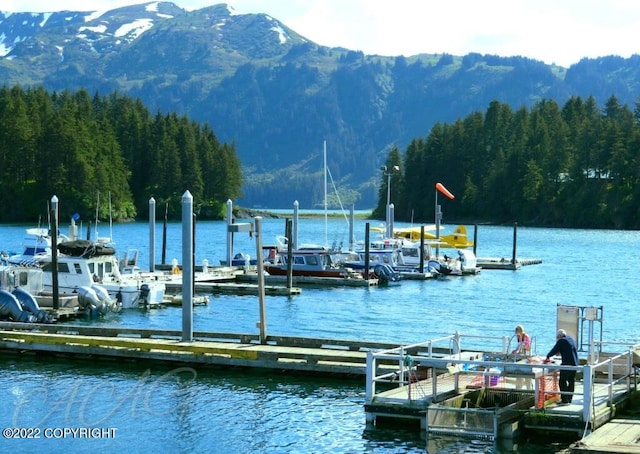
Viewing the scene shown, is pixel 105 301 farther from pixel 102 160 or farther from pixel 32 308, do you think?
pixel 102 160

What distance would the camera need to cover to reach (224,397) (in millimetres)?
29688

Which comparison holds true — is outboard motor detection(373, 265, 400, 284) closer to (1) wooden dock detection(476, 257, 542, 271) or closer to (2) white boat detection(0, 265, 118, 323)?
(1) wooden dock detection(476, 257, 542, 271)

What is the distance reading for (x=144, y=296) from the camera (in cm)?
5128

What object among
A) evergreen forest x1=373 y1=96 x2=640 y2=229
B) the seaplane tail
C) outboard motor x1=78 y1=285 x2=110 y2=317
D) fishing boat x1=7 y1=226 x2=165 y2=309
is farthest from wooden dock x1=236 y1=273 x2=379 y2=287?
evergreen forest x1=373 y1=96 x2=640 y2=229

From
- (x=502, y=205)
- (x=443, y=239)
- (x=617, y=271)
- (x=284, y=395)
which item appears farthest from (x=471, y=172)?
(x=284, y=395)

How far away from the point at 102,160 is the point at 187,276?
127299 millimetres

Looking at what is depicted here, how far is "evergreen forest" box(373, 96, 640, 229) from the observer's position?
514 ft

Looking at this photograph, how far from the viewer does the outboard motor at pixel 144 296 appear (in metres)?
51.2

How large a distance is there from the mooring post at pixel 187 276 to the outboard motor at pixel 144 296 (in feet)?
50.7

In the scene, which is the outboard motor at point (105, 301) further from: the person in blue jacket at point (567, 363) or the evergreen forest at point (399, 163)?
the evergreen forest at point (399, 163)

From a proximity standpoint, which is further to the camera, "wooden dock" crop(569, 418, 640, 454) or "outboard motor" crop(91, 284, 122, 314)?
"outboard motor" crop(91, 284, 122, 314)

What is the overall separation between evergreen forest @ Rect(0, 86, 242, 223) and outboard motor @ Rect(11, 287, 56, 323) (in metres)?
88.9

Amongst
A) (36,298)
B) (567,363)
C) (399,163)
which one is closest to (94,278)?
(36,298)

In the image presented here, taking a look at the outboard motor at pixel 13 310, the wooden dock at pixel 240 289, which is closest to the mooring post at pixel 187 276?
the outboard motor at pixel 13 310
